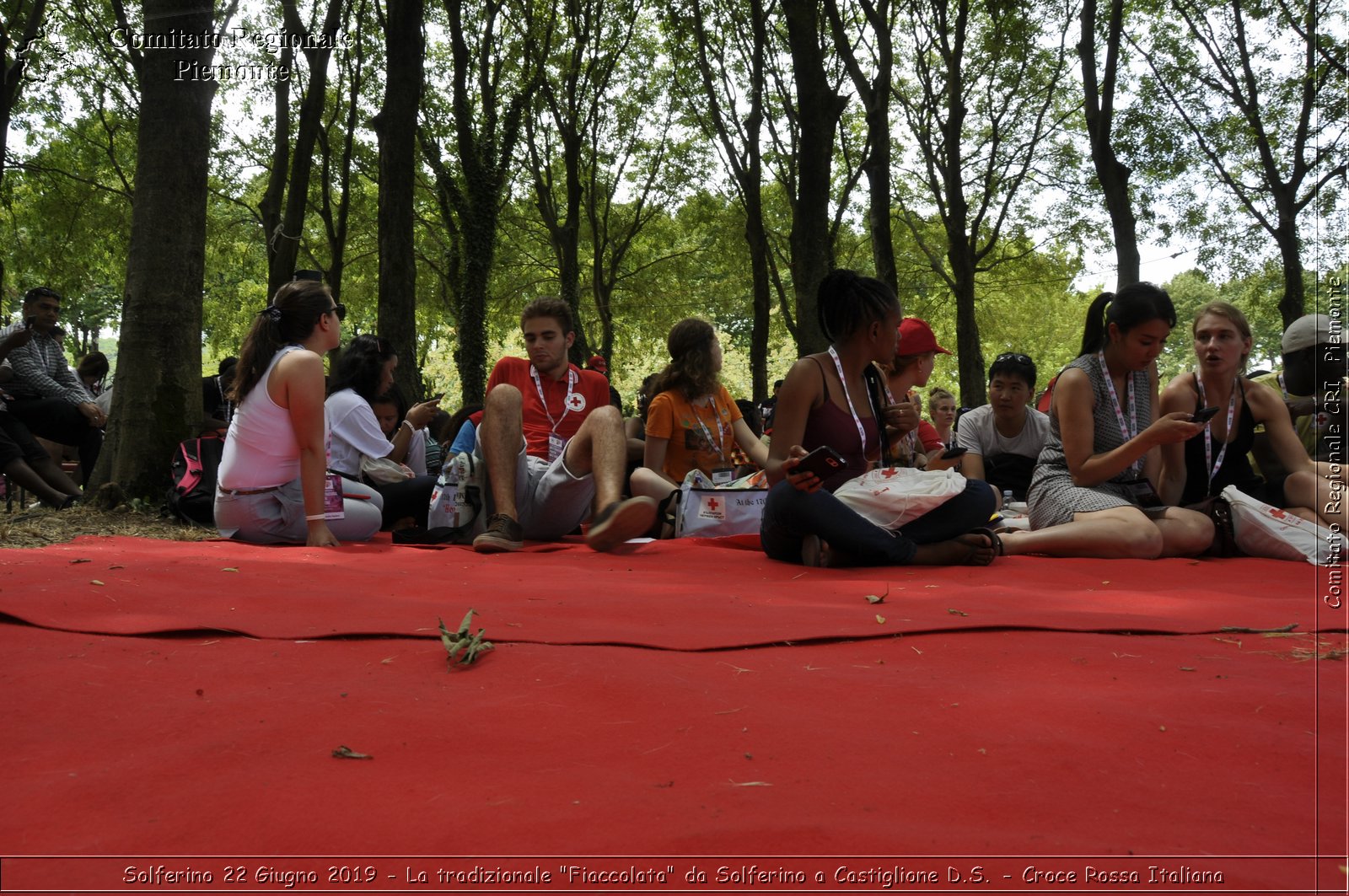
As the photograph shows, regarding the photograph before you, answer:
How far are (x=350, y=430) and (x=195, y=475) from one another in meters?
1.04

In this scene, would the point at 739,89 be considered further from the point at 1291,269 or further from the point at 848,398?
the point at 848,398

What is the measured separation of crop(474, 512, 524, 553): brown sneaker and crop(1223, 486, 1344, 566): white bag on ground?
3.49m

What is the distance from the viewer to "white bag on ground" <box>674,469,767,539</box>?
644cm

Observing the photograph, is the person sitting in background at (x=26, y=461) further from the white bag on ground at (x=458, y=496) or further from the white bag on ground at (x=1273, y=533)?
the white bag on ground at (x=1273, y=533)

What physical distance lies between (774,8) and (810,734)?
1750 cm

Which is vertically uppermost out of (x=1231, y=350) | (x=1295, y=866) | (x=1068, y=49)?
(x=1068, y=49)

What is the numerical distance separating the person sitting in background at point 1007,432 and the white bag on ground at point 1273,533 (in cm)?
191

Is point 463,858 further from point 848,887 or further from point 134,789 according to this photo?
point 134,789

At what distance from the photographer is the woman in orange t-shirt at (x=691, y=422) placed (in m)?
6.89

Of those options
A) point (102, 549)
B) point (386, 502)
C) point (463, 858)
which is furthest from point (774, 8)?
point (463, 858)

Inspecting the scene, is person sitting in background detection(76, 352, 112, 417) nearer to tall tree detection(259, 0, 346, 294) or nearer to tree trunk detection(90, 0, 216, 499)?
tall tree detection(259, 0, 346, 294)

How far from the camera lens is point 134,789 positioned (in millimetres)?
1768

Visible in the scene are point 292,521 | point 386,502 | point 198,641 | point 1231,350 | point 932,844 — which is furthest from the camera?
point 386,502

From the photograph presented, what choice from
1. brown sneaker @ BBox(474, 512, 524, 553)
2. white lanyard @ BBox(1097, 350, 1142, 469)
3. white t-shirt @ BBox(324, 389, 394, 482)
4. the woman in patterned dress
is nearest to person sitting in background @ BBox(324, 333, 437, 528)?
white t-shirt @ BBox(324, 389, 394, 482)
